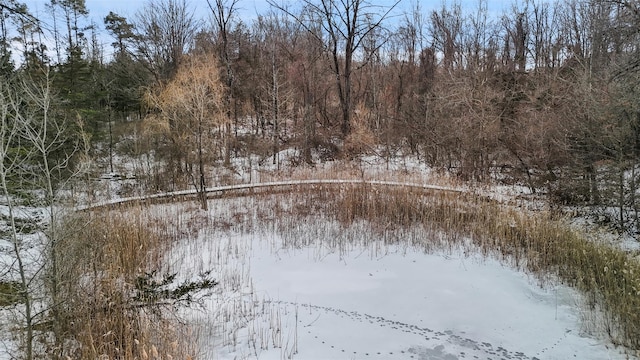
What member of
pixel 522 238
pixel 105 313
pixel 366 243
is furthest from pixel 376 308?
pixel 522 238

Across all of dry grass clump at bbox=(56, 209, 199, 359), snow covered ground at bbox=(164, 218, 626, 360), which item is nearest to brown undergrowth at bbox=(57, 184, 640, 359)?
dry grass clump at bbox=(56, 209, 199, 359)

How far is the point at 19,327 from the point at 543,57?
2993cm

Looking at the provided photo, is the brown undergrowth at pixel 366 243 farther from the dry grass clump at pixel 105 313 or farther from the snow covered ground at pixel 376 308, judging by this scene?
the snow covered ground at pixel 376 308

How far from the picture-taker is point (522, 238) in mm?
7191

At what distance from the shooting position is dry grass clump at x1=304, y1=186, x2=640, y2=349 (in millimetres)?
4647

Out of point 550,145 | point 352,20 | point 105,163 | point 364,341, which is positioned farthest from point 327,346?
point 105,163

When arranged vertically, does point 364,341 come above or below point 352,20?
below

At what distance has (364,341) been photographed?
13.4ft

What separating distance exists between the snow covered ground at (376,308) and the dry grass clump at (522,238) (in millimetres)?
330

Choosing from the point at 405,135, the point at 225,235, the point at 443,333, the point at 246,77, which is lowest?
the point at 443,333

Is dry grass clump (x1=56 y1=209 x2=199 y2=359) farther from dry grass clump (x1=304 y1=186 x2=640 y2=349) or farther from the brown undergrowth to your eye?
dry grass clump (x1=304 y1=186 x2=640 y2=349)

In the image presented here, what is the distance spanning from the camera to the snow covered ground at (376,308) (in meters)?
4.00

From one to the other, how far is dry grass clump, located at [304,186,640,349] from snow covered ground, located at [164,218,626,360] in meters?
0.33

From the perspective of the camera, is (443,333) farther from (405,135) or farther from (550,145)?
(405,135)
